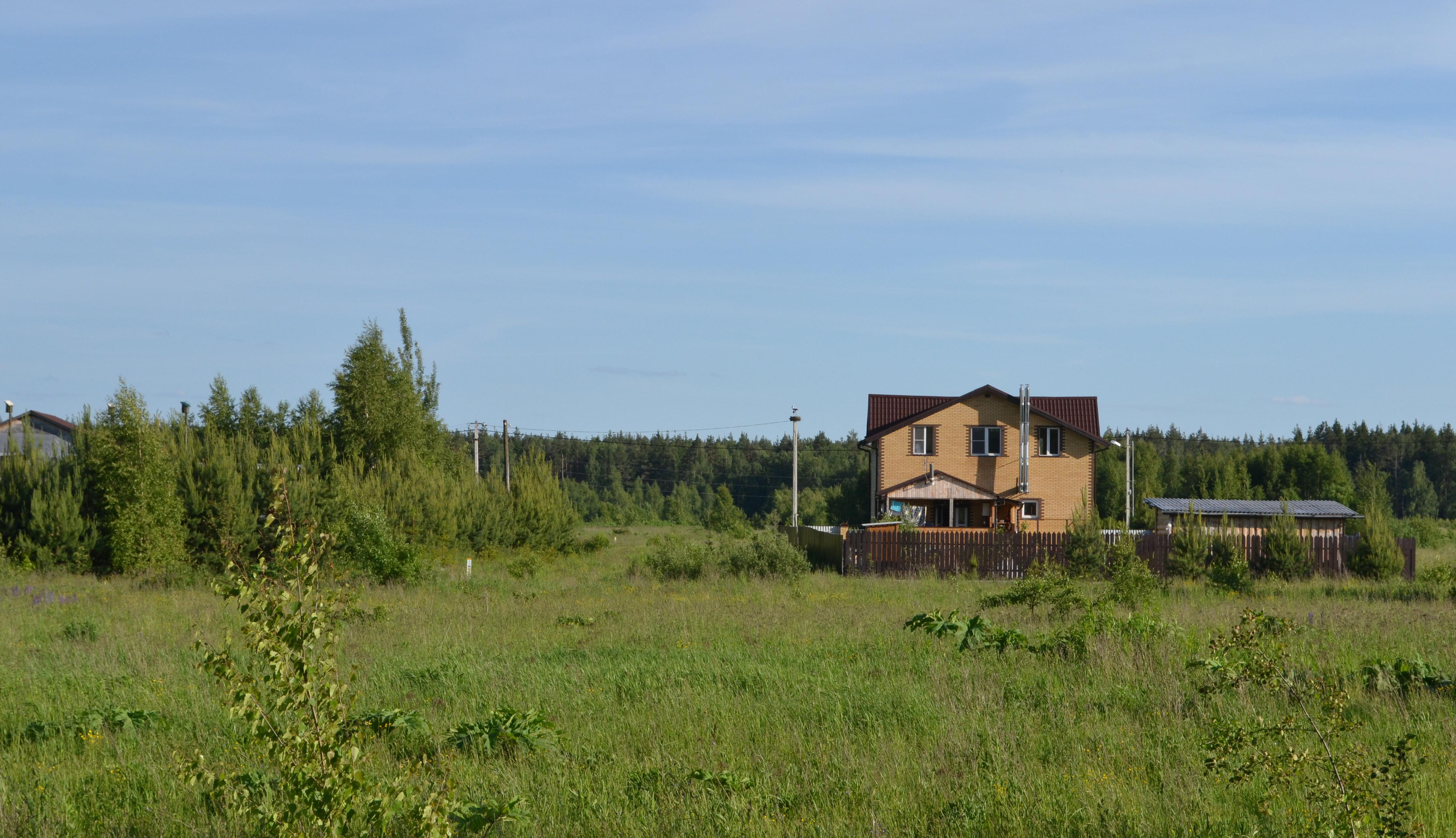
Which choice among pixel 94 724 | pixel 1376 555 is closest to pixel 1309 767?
pixel 94 724

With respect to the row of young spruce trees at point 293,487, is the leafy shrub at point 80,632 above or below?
below

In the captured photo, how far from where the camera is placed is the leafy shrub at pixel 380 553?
21.9m

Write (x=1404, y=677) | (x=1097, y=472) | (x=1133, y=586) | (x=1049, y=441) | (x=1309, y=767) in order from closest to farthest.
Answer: (x=1309, y=767)
(x=1404, y=677)
(x=1133, y=586)
(x=1049, y=441)
(x=1097, y=472)

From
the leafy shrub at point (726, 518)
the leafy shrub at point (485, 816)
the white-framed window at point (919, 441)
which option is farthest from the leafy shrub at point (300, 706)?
the white-framed window at point (919, 441)

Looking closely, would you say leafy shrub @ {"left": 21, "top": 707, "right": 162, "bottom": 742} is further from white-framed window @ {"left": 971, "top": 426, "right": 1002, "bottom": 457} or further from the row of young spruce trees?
white-framed window @ {"left": 971, "top": 426, "right": 1002, "bottom": 457}

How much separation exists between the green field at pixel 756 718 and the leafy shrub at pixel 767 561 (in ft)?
27.6

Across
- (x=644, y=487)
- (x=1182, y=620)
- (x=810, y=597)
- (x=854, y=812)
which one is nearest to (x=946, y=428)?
(x=810, y=597)

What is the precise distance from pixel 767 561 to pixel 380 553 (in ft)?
28.2

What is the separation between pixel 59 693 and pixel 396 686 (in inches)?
122

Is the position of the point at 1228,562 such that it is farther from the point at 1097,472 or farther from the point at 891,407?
the point at 1097,472

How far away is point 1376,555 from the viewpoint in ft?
Result: 81.3

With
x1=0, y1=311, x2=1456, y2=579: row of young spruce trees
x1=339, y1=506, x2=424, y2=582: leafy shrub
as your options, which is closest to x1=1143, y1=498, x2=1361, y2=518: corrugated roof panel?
x1=0, y1=311, x2=1456, y2=579: row of young spruce trees

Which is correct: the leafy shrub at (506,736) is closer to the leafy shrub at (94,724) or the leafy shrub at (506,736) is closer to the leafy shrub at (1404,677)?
the leafy shrub at (94,724)

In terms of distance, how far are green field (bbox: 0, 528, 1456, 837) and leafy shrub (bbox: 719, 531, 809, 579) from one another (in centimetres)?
843
